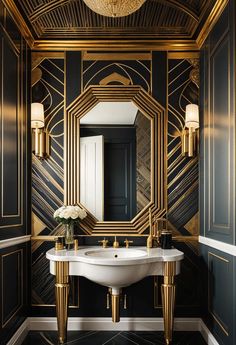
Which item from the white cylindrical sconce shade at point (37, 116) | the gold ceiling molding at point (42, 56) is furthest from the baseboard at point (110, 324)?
the gold ceiling molding at point (42, 56)

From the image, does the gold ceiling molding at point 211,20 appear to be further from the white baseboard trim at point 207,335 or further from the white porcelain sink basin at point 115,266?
the white baseboard trim at point 207,335

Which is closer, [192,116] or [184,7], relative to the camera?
[184,7]

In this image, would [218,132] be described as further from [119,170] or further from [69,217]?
[69,217]

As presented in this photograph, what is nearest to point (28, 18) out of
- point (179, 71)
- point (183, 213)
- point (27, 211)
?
point (179, 71)

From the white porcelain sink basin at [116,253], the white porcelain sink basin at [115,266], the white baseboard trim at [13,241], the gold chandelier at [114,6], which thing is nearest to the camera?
the gold chandelier at [114,6]

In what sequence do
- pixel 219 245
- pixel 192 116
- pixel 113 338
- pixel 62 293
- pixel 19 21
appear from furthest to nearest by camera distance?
pixel 192 116 < pixel 113 338 < pixel 19 21 < pixel 62 293 < pixel 219 245

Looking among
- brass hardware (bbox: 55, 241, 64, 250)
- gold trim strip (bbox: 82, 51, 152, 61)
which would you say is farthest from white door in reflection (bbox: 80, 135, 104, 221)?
gold trim strip (bbox: 82, 51, 152, 61)

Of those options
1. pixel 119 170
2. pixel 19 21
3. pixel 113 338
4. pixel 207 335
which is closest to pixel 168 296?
pixel 207 335

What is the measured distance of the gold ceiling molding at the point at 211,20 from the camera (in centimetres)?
260

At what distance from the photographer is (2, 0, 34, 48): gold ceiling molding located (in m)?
2.66

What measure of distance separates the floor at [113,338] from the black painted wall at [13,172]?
8.9 inches

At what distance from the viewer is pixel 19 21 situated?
115 inches

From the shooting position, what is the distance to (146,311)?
3.24m

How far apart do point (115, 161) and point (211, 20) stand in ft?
4.35
